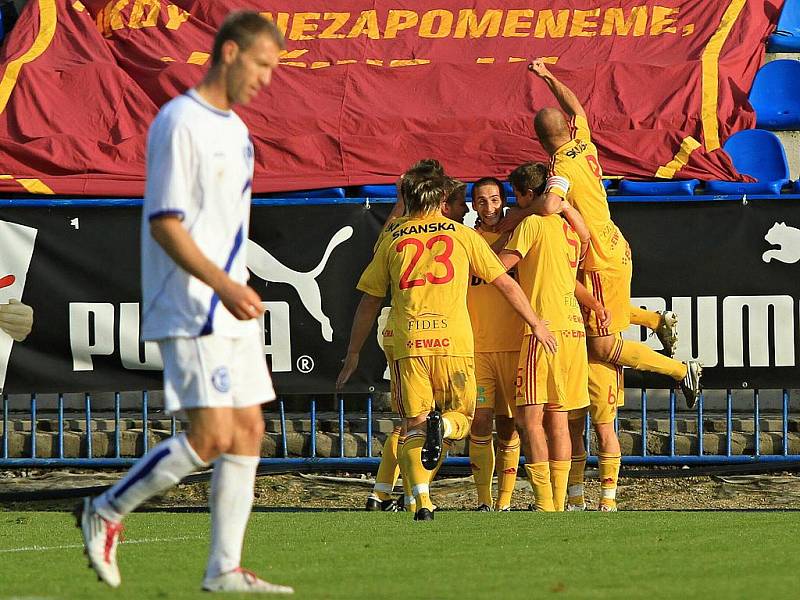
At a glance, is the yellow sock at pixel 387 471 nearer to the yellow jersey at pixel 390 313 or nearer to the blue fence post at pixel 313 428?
the yellow jersey at pixel 390 313

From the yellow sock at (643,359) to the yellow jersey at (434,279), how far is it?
174 cm

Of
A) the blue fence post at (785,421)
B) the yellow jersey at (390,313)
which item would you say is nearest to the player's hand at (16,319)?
the yellow jersey at (390,313)

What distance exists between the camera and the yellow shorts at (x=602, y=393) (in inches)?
399

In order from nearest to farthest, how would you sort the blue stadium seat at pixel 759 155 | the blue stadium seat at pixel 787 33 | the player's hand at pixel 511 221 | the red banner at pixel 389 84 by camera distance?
the player's hand at pixel 511 221 < the red banner at pixel 389 84 < the blue stadium seat at pixel 759 155 < the blue stadium seat at pixel 787 33

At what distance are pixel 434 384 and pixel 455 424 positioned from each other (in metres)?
0.31

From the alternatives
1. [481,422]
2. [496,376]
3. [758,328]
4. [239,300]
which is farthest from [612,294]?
[239,300]

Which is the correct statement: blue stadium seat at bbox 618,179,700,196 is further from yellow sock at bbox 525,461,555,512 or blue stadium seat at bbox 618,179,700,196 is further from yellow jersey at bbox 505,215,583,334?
yellow sock at bbox 525,461,555,512

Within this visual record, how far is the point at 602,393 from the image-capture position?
10164 millimetres

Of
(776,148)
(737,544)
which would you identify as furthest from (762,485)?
(737,544)

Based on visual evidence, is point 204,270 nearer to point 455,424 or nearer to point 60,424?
point 455,424

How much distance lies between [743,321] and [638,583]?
245 inches

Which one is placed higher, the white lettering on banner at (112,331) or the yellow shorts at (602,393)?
the white lettering on banner at (112,331)

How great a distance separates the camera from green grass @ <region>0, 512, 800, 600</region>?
206 inches

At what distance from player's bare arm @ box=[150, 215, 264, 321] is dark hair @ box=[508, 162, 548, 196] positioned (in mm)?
5285
